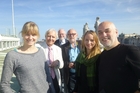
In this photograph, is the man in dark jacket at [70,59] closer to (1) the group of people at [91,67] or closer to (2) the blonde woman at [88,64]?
(2) the blonde woman at [88,64]

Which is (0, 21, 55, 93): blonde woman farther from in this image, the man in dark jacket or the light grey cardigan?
the man in dark jacket

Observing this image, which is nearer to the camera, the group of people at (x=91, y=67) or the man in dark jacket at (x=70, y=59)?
the group of people at (x=91, y=67)

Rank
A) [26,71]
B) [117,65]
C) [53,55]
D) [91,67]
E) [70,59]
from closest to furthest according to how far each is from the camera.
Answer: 1. [26,71]
2. [117,65]
3. [91,67]
4. [53,55]
5. [70,59]

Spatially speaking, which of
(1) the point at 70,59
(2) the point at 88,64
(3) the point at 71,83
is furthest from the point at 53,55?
(3) the point at 71,83

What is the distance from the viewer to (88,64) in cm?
251

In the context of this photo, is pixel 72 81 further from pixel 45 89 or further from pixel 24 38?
pixel 24 38

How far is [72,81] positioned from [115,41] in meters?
1.98

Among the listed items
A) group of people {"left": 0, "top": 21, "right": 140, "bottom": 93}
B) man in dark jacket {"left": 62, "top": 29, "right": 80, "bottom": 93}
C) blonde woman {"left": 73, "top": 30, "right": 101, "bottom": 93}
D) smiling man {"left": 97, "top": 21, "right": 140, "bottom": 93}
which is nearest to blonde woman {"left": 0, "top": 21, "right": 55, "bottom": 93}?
group of people {"left": 0, "top": 21, "right": 140, "bottom": 93}

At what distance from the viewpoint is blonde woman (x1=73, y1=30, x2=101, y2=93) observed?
249 centimetres

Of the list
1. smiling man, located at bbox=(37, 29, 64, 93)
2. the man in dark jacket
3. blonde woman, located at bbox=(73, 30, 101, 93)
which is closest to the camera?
blonde woman, located at bbox=(73, 30, 101, 93)

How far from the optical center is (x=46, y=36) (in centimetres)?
301

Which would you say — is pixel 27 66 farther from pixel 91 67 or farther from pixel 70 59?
pixel 70 59

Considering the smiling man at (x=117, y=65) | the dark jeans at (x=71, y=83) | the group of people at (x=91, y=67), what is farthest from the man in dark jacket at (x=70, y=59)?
the smiling man at (x=117, y=65)

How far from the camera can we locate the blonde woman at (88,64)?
8.17ft
